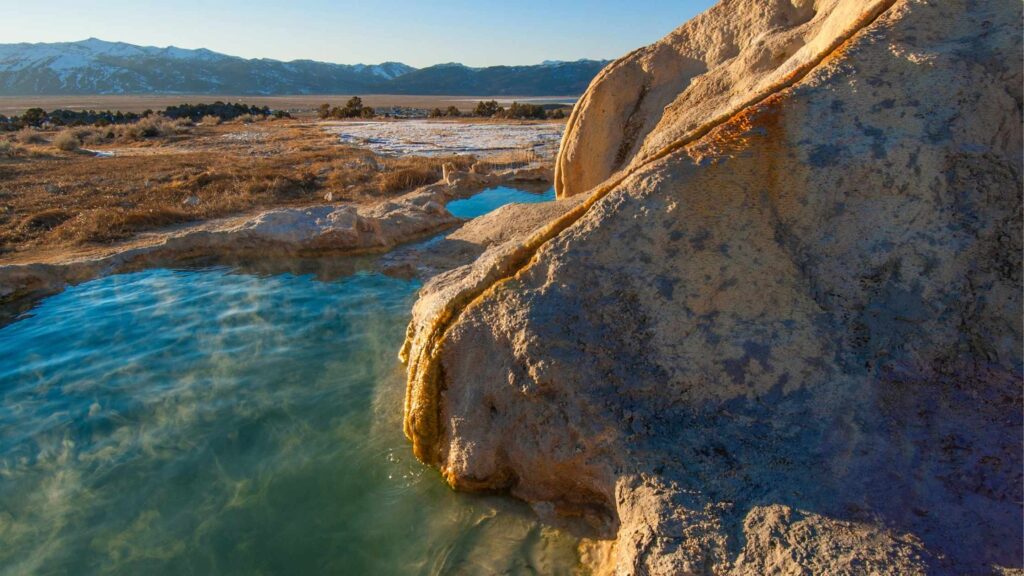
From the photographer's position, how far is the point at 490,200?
1288 cm

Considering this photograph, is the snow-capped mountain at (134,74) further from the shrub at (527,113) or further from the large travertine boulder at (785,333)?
the large travertine boulder at (785,333)

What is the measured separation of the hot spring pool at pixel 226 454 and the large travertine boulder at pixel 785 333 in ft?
1.54

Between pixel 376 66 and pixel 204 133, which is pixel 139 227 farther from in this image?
pixel 376 66

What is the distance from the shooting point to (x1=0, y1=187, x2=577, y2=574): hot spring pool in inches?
140

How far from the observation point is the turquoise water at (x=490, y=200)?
12055 millimetres

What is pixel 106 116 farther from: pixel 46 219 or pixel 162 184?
pixel 46 219

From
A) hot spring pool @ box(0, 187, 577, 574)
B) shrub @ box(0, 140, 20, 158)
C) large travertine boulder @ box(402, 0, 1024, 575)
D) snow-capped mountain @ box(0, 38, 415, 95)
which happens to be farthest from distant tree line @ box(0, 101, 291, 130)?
snow-capped mountain @ box(0, 38, 415, 95)

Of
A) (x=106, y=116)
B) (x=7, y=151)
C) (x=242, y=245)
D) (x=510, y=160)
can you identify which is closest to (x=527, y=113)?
(x=510, y=160)

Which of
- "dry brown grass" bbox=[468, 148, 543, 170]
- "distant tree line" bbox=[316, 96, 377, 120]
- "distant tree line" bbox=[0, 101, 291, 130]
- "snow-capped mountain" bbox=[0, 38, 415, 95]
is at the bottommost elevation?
"dry brown grass" bbox=[468, 148, 543, 170]

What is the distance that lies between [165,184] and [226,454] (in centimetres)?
1140

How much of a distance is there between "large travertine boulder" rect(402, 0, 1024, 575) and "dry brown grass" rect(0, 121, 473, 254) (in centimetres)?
910

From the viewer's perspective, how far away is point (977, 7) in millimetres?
3504

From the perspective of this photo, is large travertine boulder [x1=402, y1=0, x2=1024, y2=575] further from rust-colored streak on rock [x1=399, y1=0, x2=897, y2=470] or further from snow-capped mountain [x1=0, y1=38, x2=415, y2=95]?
snow-capped mountain [x1=0, y1=38, x2=415, y2=95]

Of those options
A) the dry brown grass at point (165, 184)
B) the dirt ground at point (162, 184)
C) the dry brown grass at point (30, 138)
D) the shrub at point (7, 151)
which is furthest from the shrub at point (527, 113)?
the shrub at point (7, 151)
